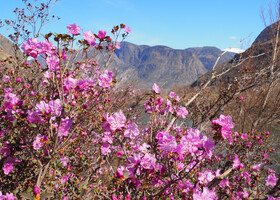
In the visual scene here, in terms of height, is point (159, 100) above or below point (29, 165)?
above

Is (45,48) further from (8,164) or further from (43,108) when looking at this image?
(8,164)

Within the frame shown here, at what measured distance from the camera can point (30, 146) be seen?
60.9 inches

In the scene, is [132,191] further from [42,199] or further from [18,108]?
[18,108]

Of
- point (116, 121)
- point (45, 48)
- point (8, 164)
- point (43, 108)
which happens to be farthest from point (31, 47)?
point (8, 164)

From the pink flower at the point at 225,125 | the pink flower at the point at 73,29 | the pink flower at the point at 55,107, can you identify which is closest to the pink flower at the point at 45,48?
the pink flower at the point at 73,29

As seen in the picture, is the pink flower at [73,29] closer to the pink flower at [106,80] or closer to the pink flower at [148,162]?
the pink flower at [106,80]

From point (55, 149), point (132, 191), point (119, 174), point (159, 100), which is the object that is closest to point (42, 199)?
Answer: point (55, 149)

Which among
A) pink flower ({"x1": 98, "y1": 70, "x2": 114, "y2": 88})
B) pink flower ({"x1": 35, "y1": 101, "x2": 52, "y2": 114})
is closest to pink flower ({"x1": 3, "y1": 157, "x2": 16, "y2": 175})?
pink flower ({"x1": 35, "y1": 101, "x2": 52, "y2": 114})

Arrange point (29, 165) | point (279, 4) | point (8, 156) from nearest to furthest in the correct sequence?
point (8, 156) < point (29, 165) < point (279, 4)

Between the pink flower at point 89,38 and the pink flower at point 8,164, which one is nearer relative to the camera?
the pink flower at point 89,38

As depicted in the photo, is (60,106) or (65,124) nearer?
(60,106)

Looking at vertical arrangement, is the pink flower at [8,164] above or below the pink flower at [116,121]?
below

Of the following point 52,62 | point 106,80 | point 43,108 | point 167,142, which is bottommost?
point 167,142

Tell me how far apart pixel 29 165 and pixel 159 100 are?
1.59 metres
